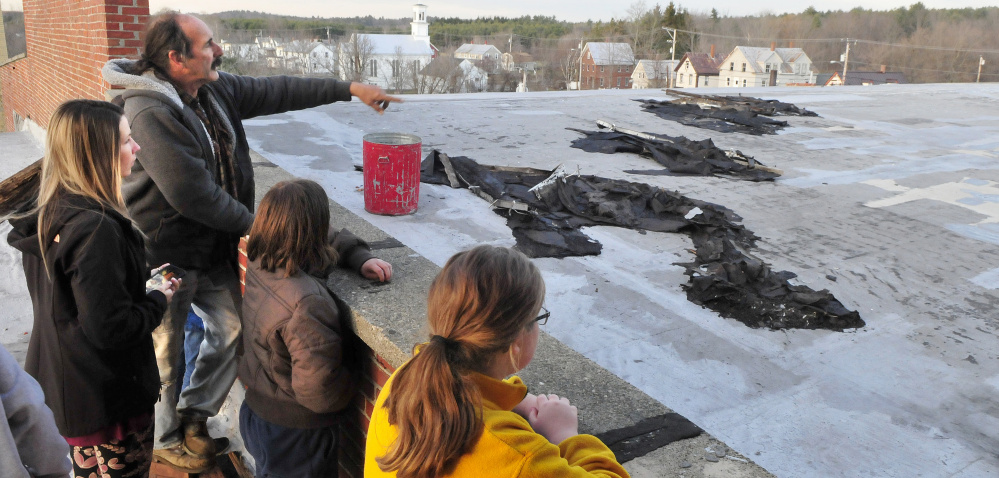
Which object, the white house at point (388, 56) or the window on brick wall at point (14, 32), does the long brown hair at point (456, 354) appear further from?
the white house at point (388, 56)

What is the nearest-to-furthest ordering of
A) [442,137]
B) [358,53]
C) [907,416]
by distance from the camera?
[907,416]
[442,137]
[358,53]

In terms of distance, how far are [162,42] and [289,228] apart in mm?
1097

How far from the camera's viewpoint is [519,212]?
5637 millimetres

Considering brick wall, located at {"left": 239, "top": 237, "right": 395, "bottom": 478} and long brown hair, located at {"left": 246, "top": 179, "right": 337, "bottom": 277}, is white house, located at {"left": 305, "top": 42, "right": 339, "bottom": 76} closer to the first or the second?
brick wall, located at {"left": 239, "top": 237, "right": 395, "bottom": 478}

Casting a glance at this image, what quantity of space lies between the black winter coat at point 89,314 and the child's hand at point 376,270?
704 mm

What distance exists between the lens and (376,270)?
8.66 feet

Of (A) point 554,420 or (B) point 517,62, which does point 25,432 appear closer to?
(A) point 554,420

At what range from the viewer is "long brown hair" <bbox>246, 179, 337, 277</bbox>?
220 centimetres

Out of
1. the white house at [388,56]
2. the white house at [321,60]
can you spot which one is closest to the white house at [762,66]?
the white house at [388,56]

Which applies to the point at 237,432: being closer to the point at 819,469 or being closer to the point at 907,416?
the point at 819,469

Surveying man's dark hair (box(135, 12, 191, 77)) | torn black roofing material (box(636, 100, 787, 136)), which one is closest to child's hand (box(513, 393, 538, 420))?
man's dark hair (box(135, 12, 191, 77))

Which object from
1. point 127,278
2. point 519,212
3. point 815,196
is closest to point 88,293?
point 127,278

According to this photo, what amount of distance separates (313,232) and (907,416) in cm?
290

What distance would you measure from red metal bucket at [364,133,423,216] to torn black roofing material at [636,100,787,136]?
5951 millimetres
